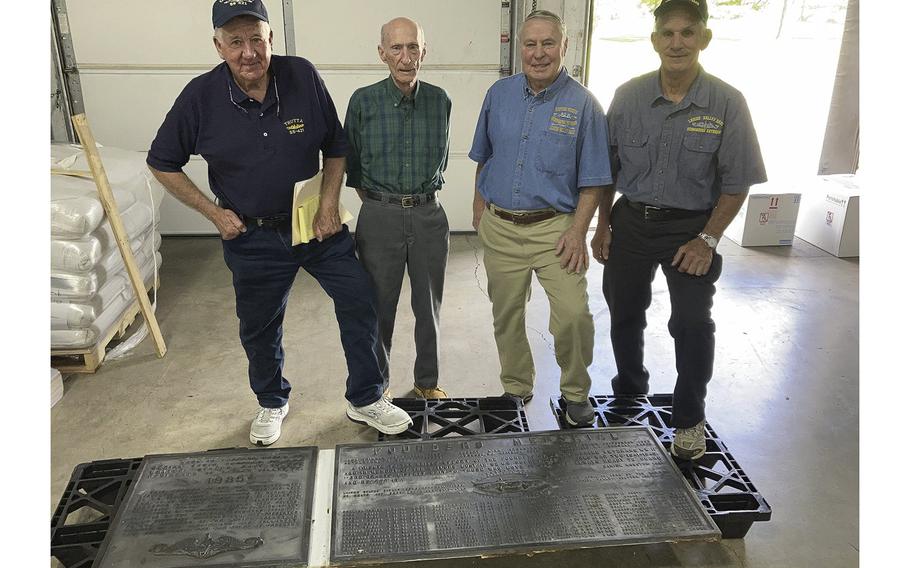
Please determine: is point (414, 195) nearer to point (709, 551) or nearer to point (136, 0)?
point (709, 551)

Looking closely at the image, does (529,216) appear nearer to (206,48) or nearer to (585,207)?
(585,207)

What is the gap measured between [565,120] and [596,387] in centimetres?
164

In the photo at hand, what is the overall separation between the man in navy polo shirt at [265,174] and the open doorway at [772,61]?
5.03 metres

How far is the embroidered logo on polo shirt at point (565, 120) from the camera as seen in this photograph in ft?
8.88

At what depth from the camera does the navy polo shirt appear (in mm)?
2619

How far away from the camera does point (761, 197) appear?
592cm

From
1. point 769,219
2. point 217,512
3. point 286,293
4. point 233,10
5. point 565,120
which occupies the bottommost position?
point 217,512

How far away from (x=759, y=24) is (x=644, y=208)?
684 cm

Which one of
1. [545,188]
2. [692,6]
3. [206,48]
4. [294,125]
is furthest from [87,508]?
[206,48]

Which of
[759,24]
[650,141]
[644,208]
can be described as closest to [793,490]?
[644,208]

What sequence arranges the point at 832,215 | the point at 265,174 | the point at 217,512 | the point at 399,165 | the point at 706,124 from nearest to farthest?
the point at 217,512
the point at 706,124
the point at 265,174
the point at 399,165
the point at 832,215

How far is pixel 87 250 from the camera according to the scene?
3602mm

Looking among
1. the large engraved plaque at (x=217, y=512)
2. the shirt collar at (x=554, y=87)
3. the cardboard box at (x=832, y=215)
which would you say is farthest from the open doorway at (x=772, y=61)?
the large engraved plaque at (x=217, y=512)

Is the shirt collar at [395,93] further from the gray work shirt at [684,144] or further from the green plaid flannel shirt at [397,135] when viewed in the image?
the gray work shirt at [684,144]
